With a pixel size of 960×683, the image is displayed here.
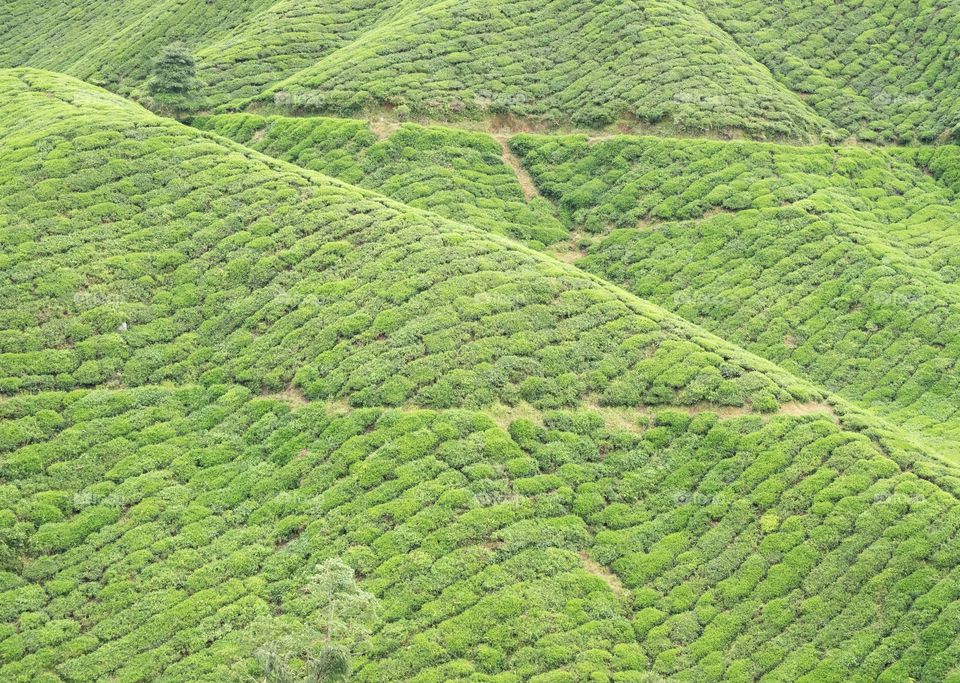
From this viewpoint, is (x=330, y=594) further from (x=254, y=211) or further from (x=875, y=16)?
A: (x=875, y=16)

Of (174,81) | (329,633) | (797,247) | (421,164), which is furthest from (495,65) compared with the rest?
(329,633)

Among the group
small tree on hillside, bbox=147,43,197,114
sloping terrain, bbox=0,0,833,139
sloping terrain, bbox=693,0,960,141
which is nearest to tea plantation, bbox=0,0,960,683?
small tree on hillside, bbox=147,43,197,114

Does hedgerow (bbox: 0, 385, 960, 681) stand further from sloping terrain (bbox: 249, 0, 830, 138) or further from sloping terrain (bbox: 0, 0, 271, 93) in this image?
sloping terrain (bbox: 0, 0, 271, 93)

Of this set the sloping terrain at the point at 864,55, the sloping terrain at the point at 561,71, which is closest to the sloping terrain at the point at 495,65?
the sloping terrain at the point at 561,71

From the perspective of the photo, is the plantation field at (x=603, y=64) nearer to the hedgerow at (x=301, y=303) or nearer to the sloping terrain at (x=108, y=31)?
the sloping terrain at (x=108, y=31)

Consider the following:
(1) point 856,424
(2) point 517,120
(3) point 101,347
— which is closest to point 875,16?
(2) point 517,120

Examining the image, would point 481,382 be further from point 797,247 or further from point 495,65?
point 495,65
